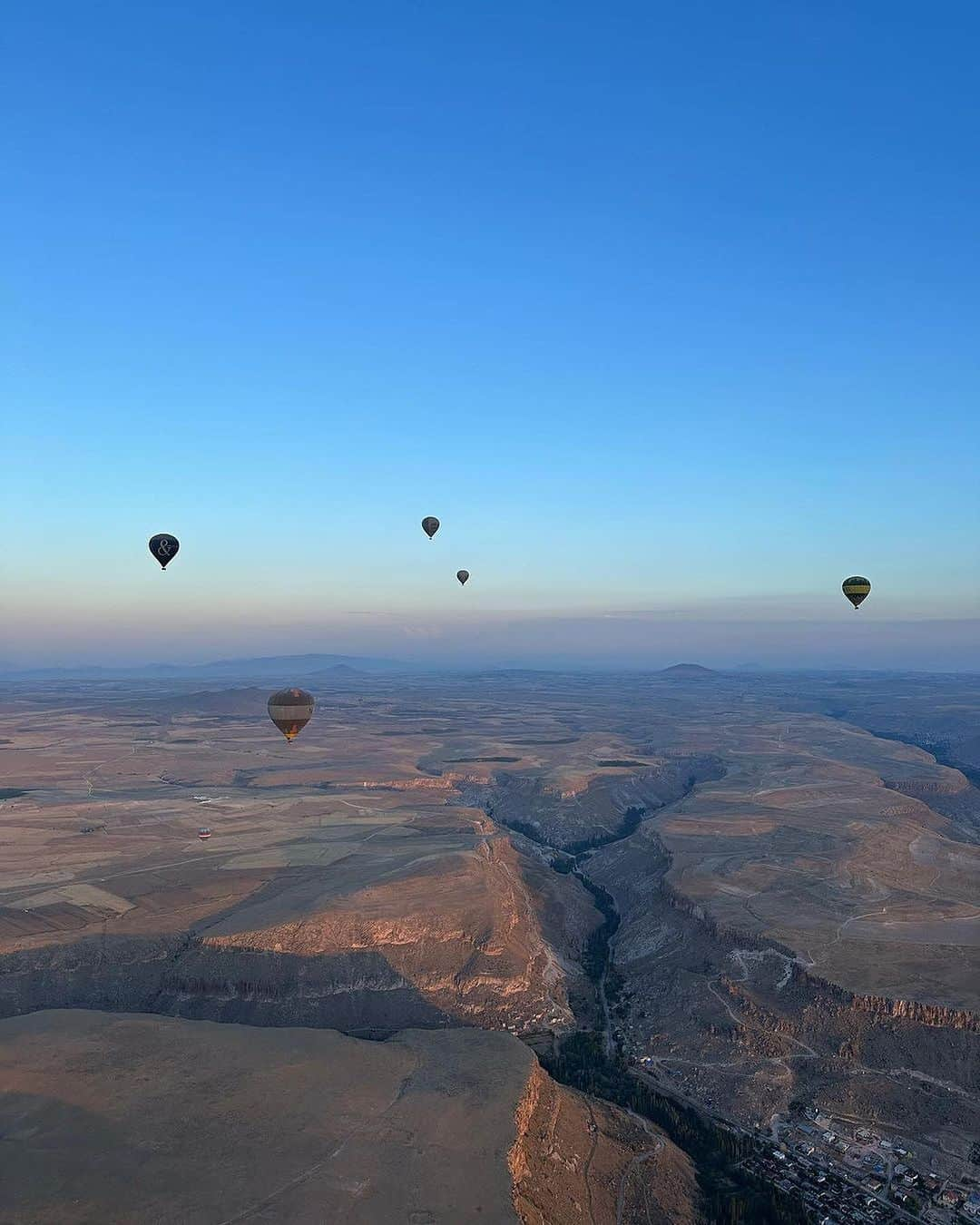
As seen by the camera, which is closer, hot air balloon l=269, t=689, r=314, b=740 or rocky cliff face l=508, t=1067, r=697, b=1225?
rocky cliff face l=508, t=1067, r=697, b=1225

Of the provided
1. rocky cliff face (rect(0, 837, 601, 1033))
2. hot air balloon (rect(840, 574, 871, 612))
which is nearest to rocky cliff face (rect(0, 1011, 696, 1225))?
rocky cliff face (rect(0, 837, 601, 1033))

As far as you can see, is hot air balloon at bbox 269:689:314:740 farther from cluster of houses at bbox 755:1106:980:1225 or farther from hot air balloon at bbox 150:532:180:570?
cluster of houses at bbox 755:1106:980:1225

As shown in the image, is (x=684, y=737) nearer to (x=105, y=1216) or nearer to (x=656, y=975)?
(x=656, y=975)

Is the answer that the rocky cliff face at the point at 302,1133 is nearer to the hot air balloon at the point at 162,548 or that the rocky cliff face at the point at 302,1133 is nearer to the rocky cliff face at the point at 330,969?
the rocky cliff face at the point at 330,969

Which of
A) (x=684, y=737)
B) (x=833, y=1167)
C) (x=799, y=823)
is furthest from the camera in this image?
(x=684, y=737)

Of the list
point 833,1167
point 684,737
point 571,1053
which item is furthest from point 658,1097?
point 684,737

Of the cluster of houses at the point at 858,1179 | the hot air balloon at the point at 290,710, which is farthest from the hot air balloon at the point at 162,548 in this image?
the cluster of houses at the point at 858,1179

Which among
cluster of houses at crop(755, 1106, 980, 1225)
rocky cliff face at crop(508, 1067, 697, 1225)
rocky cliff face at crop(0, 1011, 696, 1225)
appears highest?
rocky cliff face at crop(0, 1011, 696, 1225)
